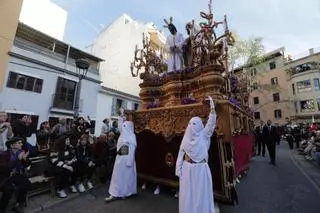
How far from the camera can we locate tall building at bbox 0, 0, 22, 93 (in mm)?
3924

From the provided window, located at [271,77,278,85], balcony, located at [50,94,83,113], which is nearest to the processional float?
balcony, located at [50,94,83,113]

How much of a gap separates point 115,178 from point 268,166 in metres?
6.33

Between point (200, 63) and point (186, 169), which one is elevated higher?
point (200, 63)

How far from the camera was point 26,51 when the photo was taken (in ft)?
39.1

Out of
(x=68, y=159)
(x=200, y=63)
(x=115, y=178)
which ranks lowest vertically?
(x=115, y=178)

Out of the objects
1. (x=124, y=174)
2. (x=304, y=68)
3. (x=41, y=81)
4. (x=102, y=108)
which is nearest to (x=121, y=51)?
(x=102, y=108)

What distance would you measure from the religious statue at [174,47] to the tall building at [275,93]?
2396 cm

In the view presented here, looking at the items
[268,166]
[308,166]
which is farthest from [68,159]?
[308,166]

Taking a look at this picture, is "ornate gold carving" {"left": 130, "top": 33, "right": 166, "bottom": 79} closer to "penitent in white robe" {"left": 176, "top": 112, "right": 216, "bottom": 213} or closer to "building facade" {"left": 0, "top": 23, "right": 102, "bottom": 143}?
"penitent in white robe" {"left": 176, "top": 112, "right": 216, "bottom": 213}

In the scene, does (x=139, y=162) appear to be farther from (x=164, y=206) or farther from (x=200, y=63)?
(x=200, y=63)

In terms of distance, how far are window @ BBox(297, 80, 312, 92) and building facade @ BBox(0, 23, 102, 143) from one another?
1025 inches

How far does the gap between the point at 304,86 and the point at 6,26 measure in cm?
3022

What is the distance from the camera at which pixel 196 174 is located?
2875mm

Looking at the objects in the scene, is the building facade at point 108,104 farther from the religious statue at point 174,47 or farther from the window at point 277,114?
the window at point 277,114
